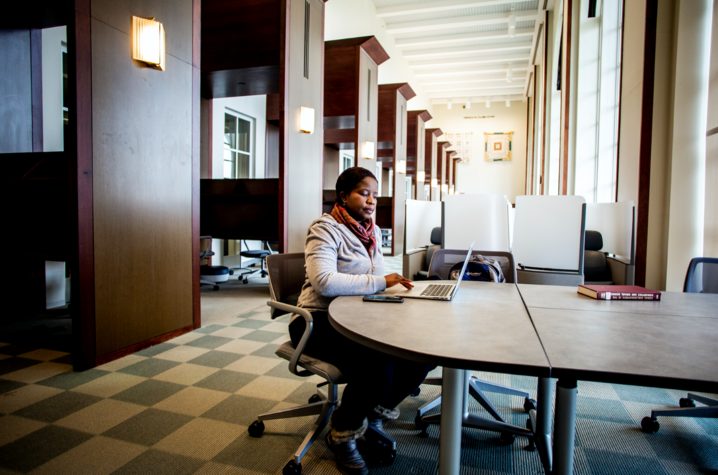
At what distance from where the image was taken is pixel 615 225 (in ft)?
12.7

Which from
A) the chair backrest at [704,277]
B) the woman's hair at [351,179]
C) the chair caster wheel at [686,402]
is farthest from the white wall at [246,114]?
the chair caster wheel at [686,402]

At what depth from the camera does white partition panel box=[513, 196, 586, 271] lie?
351 cm

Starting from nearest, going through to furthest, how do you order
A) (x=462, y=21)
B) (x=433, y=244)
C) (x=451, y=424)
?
(x=451, y=424), (x=433, y=244), (x=462, y=21)

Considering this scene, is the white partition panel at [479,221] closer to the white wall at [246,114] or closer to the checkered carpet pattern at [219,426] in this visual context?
the checkered carpet pattern at [219,426]

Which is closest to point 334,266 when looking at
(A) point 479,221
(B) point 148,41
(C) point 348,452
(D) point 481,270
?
(C) point 348,452

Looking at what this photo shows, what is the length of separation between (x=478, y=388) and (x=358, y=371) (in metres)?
0.93

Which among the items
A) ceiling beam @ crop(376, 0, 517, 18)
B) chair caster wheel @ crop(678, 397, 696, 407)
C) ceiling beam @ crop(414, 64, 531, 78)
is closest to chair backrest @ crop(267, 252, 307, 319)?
chair caster wheel @ crop(678, 397, 696, 407)

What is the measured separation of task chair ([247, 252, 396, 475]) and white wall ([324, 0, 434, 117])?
272 inches

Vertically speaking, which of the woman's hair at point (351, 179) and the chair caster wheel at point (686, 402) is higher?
the woman's hair at point (351, 179)

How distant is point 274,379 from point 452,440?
5.00 feet

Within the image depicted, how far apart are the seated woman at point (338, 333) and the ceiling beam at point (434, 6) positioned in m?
10.9

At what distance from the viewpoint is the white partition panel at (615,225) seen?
3.58 m

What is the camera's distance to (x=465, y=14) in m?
12.2

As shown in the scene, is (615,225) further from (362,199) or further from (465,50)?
(465,50)
